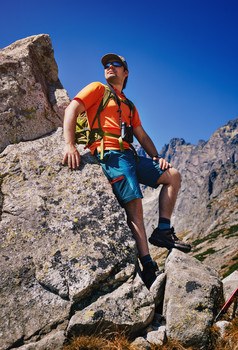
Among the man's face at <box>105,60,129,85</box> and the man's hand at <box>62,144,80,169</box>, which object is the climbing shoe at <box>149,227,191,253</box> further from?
the man's face at <box>105,60,129,85</box>

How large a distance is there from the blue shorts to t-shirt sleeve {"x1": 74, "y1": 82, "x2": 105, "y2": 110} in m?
1.46

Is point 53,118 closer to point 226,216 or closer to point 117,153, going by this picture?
point 117,153

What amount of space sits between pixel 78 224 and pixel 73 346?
231 centimetres

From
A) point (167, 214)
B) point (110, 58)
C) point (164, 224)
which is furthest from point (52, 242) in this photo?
point (110, 58)

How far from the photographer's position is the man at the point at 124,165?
6284mm

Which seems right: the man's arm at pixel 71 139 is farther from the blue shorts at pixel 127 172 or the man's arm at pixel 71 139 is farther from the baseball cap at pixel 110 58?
the baseball cap at pixel 110 58

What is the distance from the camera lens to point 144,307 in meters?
4.98

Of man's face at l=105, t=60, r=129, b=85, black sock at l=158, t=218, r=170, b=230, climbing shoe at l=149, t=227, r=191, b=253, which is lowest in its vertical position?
climbing shoe at l=149, t=227, r=191, b=253

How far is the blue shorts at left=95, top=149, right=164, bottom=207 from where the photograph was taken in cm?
627

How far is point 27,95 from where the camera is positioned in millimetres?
7496

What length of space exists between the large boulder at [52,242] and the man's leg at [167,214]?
1.32 meters

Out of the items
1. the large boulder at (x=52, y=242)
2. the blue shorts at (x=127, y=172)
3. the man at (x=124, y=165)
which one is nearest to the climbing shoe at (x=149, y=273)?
the man at (x=124, y=165)

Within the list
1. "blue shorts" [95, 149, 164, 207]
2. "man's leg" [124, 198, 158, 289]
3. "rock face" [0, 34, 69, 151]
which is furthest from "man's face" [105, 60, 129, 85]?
"man's leg" [124, 198, 158, 289]

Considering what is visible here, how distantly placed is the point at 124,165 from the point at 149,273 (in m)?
2.90
